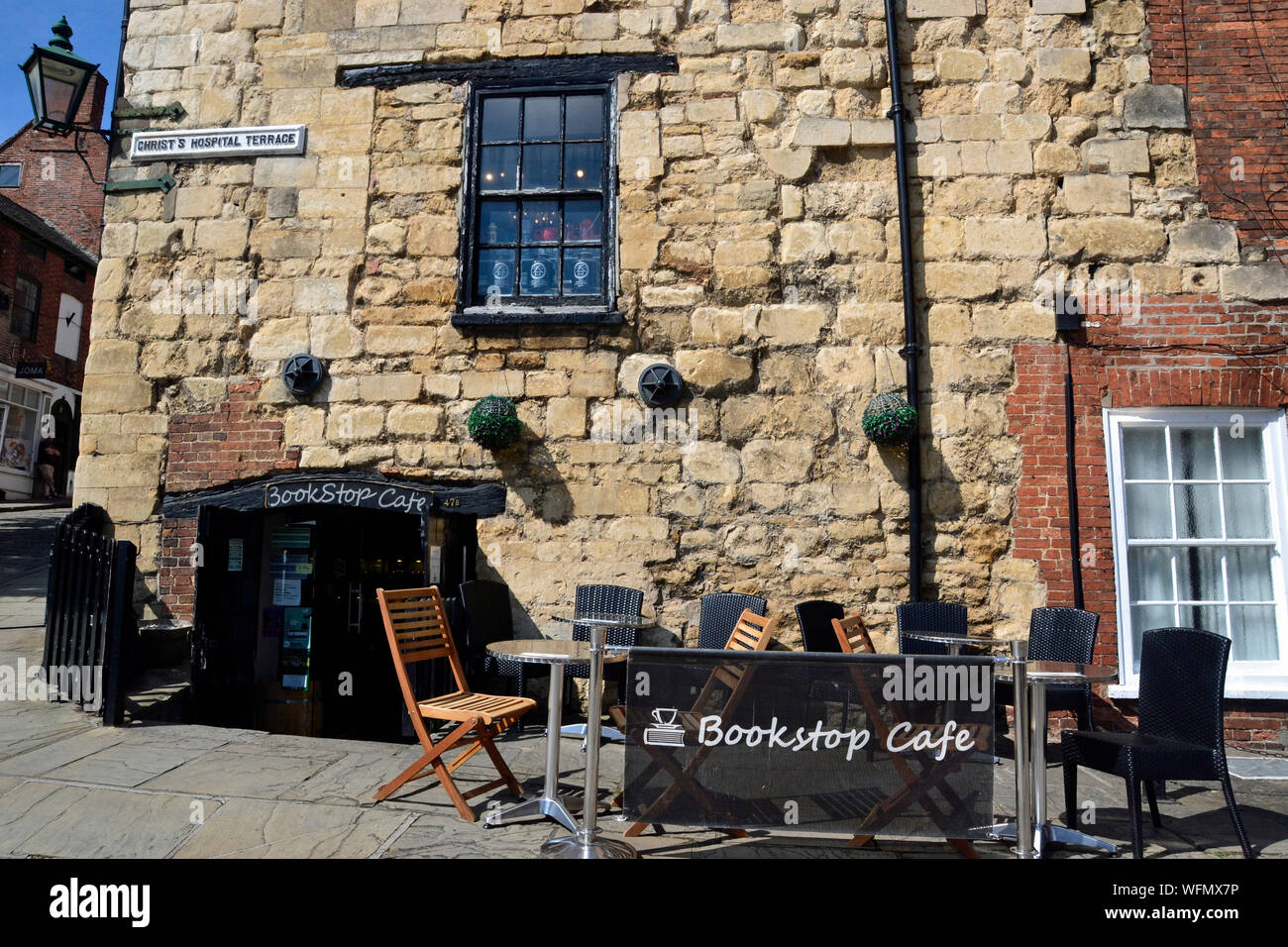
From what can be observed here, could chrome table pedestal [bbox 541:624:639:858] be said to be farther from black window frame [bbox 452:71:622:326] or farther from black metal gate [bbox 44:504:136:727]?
black window frame [bbox 452:71:622:326]

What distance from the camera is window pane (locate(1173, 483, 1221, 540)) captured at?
5.96 metres

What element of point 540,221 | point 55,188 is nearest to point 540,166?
point 540,221

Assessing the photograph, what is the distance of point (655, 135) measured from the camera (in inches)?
256

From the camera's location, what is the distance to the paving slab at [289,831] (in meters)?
3.38

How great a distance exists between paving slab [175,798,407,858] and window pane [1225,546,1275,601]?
5.88 metres

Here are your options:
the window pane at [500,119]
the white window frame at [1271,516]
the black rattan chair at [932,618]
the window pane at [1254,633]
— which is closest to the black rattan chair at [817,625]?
the black rattan chair at [932,618]

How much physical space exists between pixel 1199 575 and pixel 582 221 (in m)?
5.41

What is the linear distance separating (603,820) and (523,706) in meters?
0.66

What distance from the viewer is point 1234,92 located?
6258 millimetres

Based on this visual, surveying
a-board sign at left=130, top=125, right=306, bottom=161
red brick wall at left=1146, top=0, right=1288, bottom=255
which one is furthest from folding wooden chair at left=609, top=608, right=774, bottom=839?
a-board sign at left=130, top=125, right=306, bottom=161

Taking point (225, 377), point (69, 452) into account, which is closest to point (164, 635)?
point (225, 377)

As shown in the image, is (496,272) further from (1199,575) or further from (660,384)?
(1199,575)

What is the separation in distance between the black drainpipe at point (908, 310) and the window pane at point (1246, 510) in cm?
228

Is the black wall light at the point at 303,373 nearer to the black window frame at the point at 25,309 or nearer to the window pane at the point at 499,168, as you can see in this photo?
the window pane at the point at 499,168
